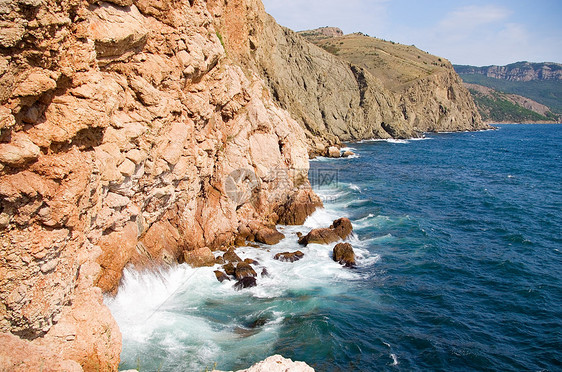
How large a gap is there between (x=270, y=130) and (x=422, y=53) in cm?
16587

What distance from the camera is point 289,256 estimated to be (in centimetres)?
2378

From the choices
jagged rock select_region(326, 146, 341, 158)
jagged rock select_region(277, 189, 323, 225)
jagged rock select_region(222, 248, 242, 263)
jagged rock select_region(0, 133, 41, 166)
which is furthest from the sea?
jagged rock select_region(326, 146, 341, 158)

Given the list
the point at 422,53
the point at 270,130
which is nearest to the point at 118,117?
the point at 270,130

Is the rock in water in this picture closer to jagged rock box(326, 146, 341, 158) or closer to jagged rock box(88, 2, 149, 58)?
jagged rock box(88, 2, 149, 58)

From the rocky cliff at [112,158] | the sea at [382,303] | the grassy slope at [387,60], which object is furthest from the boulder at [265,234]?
the grassy slope at [387,60]

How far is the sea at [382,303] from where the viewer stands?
48.6ft

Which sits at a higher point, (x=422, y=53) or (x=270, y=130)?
(x=422, y=53)

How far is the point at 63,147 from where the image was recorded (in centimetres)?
1048

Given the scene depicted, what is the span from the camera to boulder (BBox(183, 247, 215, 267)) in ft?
69.7

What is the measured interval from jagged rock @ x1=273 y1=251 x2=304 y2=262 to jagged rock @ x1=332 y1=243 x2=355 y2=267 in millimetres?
2168

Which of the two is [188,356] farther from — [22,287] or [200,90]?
[200,90]

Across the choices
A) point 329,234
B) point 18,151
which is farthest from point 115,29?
point 329,234

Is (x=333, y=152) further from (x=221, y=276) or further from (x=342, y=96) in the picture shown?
(x=221, y=276)

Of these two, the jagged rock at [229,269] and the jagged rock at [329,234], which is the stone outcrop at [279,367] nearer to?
the jagged rock at [229,269]
